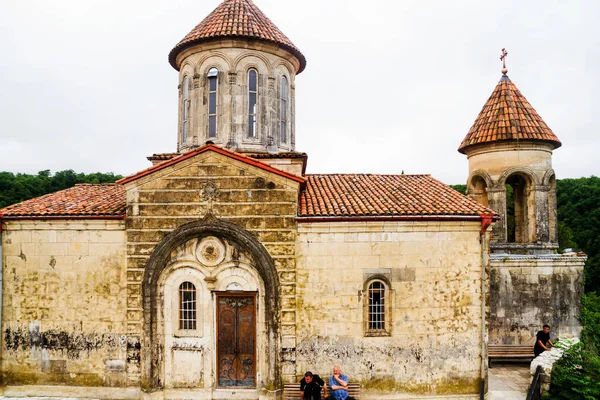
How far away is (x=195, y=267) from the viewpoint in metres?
10.9

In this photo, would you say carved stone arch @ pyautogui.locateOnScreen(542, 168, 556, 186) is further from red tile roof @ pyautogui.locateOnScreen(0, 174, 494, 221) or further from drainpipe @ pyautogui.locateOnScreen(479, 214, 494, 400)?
drainpipe @ pyautogui.locateOnScreen(479, 214, 494, 400)

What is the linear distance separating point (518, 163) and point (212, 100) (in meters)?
9.64

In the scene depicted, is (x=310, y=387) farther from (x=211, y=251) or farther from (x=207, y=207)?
(x=207, y=207)

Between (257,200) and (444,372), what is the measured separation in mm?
5844

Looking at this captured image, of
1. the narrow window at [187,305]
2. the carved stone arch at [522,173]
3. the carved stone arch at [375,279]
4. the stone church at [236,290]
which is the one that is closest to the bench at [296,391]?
the stone church at [236,290]

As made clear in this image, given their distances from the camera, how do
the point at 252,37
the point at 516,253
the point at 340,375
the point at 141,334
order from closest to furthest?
the point at 340,375 < the point at 141,334 < the point at 252,37 < the point at 516,253

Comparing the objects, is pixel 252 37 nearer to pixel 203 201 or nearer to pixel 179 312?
pixel 203 201

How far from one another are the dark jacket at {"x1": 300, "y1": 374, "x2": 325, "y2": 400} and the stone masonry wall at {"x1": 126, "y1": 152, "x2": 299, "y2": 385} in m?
1.80

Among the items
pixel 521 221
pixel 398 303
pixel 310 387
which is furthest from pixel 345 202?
pixel 521 221

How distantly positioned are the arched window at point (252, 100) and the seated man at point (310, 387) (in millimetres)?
6944

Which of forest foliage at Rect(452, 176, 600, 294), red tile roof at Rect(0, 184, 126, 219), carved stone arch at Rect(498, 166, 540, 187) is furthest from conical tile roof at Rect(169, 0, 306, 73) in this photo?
forest foliage at Rect(452, 176, 600, 294)

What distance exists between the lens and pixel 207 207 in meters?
10.8

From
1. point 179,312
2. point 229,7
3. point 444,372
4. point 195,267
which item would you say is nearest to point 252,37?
point 229,7

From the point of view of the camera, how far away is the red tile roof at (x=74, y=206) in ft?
36.0
